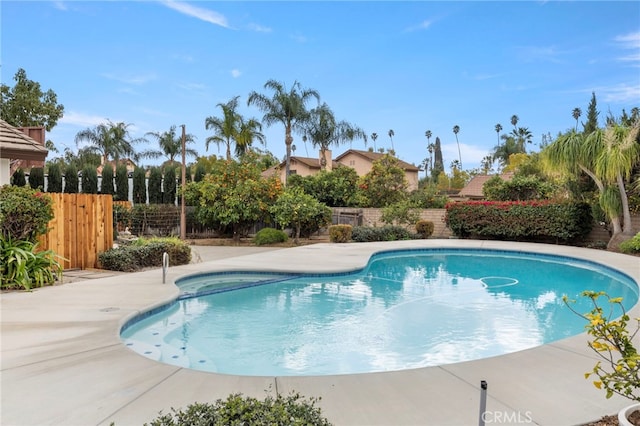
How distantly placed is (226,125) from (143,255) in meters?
19.8

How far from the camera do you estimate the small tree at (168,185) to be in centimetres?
2119

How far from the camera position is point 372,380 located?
3.53 m

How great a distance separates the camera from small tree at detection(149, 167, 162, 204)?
21.0 m

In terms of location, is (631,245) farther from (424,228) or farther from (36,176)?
(36,176)

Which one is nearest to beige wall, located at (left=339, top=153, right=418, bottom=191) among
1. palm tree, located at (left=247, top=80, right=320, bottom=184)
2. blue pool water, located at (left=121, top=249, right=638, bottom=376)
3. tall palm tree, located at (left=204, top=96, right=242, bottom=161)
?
palm tree, located at (left=247, top=80, right=320, bottom=184)

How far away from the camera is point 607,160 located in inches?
539

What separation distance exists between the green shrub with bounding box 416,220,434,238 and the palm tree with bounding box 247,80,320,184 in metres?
10.8

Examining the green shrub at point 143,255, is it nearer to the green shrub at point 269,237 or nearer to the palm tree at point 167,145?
the green shrub at point 269,237

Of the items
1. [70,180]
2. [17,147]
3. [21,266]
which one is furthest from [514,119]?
[21,266]

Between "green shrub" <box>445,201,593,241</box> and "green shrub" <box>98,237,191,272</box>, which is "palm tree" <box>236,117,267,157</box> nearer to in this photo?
"green shrub" <box>445,201,593,241</box>

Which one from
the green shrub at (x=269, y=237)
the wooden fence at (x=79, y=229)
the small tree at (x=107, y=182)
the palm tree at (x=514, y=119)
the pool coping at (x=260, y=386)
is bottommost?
the pool coping at (x=260, y=386)

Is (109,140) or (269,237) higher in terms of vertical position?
(109,140)

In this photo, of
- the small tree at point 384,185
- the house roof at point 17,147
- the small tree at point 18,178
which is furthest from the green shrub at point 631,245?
the small tree at point 18,178

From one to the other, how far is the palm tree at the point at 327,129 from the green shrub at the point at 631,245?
59.3 ft
